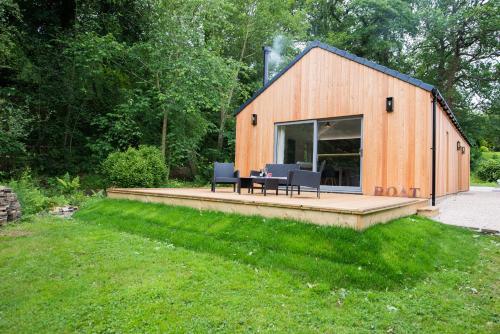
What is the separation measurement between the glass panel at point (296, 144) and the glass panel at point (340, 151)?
0.31m

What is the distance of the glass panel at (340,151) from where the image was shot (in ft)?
25.8

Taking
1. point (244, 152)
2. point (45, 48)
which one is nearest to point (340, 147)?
point (244, 152)

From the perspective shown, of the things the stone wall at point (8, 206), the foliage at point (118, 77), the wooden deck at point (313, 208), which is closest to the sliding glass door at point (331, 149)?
the wooden deck at point (313, 208)

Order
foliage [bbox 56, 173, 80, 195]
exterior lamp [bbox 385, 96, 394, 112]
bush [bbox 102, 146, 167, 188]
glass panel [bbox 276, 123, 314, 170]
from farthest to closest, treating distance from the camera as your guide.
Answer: foliage [bbox 56, 173, 80, 195], glass panel [bbox 276, 123, 314, 170], bush [bbox 102, 146, 167, 188], exterior lamp [bbox 385, 96, 394, 112]

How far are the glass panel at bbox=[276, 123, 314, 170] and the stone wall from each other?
20.4 ft

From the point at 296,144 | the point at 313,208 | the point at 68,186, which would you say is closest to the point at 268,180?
the point at 313,208

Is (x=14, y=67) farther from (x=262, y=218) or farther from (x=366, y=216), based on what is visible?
(x=366, y=216)

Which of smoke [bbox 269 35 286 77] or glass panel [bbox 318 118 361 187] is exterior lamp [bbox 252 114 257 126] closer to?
glass panel [bbox 318 118 361 187]

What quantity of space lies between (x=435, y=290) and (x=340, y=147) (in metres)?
5.27

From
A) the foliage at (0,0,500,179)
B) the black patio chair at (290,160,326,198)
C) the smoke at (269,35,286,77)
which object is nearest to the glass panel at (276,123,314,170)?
the black patio chair at (290,160,326,198)

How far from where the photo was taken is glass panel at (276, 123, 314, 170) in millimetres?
8625

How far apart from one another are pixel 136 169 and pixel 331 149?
507 centimetres

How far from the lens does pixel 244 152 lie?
997cm

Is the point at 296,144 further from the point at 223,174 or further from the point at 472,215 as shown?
the point at 472,215
